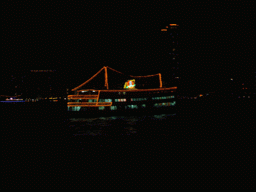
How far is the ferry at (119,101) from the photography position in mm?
24344

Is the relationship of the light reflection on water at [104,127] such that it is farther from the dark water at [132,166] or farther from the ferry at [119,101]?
the dark water at [132,166]

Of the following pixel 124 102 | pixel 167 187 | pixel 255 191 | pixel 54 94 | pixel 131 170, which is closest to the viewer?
pixel 255 191

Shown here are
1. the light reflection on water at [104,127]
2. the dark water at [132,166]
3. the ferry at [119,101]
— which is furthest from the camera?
the ferry at [119,101]

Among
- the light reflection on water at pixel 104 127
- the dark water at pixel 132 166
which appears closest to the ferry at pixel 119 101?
the light reflection on water at pixel 104 127

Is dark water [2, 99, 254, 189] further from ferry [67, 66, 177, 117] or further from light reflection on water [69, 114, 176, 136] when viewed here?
ferry [67, 66, 177, 117]

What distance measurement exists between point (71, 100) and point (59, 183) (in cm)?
1986

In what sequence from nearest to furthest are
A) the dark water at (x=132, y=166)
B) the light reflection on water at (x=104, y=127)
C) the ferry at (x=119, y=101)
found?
the dark water at (x=132, y=166) < the light reflection on water at (x=104, y=127) < the ferry at (x=119, y=101)

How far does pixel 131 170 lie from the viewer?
637 centimetres

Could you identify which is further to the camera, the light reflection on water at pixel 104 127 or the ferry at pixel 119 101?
the ferry at pixel 119 101

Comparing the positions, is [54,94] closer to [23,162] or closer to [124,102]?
[124,102]

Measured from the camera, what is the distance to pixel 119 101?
25.5 m

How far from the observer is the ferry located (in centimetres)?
2434

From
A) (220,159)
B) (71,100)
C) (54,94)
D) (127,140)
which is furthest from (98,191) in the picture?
(54,94)

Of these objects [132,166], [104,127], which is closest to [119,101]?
[104,127]
